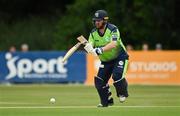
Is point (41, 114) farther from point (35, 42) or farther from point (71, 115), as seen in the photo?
point (35, 42)

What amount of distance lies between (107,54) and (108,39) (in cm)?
41

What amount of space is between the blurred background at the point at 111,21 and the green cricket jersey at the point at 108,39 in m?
24.7

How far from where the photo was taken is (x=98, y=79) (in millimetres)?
18734

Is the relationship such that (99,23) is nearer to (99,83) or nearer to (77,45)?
(77,45)

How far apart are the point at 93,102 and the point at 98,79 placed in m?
2.22

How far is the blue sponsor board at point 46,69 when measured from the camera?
3459 cm

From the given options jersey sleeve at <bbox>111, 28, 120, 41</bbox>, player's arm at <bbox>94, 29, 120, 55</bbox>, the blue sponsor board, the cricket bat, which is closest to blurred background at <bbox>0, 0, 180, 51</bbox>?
the blue sponsor board

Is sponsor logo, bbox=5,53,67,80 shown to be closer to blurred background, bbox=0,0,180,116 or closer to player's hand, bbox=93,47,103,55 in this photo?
blurred background, bbox=0,0,180,116

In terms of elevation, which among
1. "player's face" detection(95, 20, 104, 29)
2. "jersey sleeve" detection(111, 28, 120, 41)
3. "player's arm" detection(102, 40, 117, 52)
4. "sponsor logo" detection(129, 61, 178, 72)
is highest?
"player's face" detection(95, 20, 104, 29)

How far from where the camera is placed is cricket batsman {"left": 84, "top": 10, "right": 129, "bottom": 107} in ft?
59.8

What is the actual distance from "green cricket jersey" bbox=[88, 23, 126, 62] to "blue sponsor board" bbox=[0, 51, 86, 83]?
15734 mm

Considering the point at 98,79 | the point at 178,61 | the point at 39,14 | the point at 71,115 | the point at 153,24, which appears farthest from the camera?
the point at 39,14

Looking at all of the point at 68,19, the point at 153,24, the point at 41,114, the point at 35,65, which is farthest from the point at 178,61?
the point at 41,114

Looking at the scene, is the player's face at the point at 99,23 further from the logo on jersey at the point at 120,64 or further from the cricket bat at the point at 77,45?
the logo on jersey at the point at 120,64
